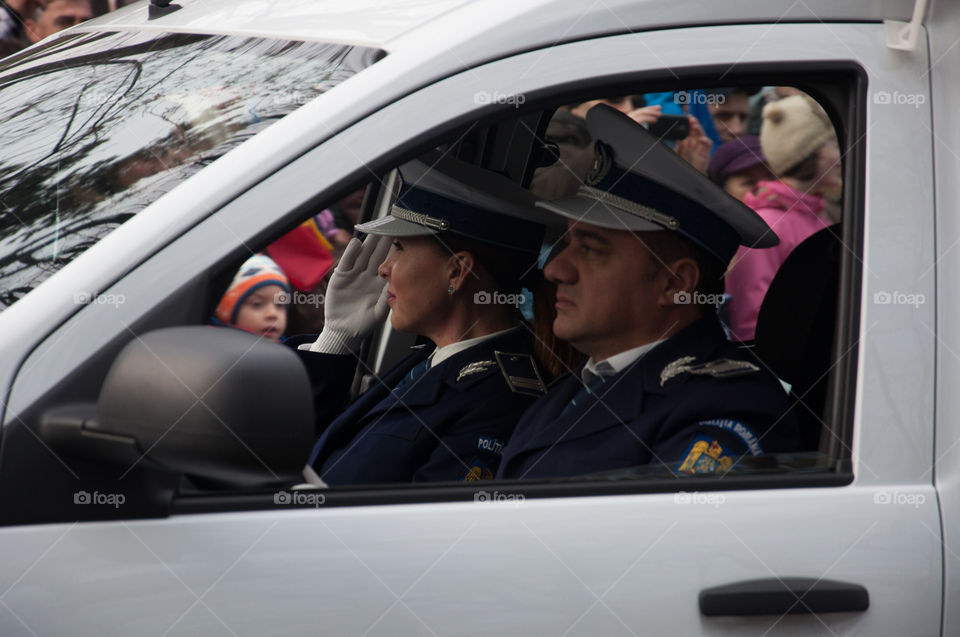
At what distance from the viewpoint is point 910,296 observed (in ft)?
5.52

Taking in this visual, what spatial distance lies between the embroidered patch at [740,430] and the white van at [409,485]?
0.10m

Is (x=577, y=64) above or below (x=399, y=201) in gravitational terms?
above

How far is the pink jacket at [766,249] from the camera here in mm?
3039

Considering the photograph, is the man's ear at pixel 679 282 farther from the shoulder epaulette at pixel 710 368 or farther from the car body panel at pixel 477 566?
A: the car body panel at pixel 477 566

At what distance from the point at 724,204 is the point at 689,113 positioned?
6.96 ft

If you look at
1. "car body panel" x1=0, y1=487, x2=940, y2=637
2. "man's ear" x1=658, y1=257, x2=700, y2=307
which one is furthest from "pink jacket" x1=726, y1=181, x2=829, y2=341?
"car body panel" x1=0, y1=487, x2=940, y2=637

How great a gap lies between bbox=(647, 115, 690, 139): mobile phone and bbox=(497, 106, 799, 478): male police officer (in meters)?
1.28

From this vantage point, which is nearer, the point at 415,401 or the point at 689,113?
the point at 415,401

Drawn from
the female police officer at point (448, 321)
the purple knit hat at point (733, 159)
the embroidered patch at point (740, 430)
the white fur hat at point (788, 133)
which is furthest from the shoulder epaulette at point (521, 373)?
the purple knit hat at point (733, 159)

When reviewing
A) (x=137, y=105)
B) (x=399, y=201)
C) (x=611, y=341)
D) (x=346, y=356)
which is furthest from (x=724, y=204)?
(x=346, y=356)

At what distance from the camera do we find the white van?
145 cm

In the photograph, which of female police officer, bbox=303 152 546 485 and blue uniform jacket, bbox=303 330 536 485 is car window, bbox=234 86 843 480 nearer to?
female police officer, bbox=303 152 546 485

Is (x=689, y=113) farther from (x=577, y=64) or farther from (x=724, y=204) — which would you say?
(x=577, y=64)

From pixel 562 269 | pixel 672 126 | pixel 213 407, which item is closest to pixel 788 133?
pixel 672 126
